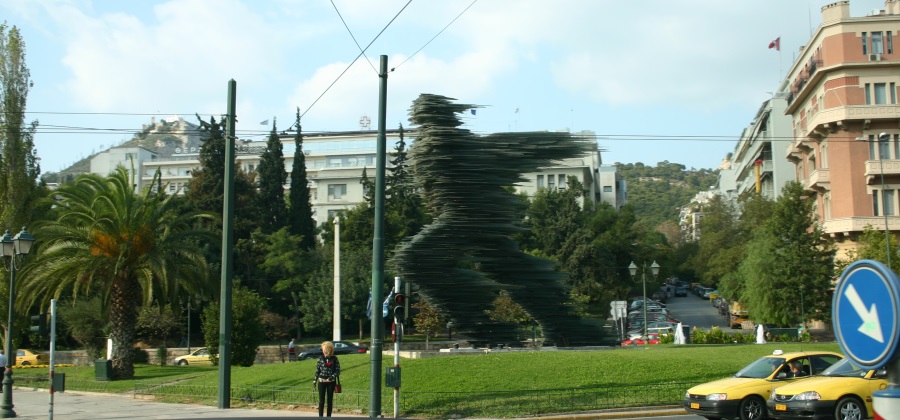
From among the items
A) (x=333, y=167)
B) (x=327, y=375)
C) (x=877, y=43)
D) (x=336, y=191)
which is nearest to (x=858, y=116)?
(x=877, y=43)

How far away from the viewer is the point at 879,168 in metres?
47.4

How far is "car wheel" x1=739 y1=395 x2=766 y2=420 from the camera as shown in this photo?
53.3 feet

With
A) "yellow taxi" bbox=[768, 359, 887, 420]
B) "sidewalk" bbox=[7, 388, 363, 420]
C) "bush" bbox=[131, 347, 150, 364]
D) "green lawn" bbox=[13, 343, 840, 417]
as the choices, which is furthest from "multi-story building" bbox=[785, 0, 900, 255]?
"bush" bbox=[131, 347, 150, 364]

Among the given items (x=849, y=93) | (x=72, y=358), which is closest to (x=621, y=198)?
(x=849, y=93)

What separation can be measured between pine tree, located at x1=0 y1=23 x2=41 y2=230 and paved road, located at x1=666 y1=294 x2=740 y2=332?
1793 inches

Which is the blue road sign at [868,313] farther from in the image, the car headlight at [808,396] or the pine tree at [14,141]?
the pine tree at [14,141]

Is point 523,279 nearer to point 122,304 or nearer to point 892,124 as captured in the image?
point 122,304

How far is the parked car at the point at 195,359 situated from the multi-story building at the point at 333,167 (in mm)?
44155

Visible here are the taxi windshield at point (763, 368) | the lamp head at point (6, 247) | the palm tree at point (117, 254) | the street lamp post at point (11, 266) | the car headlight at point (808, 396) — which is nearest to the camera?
the car headlight at point (808, 396)

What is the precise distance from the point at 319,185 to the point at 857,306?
9754cm

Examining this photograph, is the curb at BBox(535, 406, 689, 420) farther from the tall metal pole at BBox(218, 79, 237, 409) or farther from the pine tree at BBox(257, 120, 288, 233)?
the pine tree at BBox(257, 120, 288, 233)

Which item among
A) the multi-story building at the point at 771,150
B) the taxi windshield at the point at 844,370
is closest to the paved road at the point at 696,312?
the multi-story building at the point at 771,150

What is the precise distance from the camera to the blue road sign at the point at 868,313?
13.6 ft

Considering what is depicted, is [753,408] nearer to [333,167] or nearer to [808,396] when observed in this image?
[808,396]
